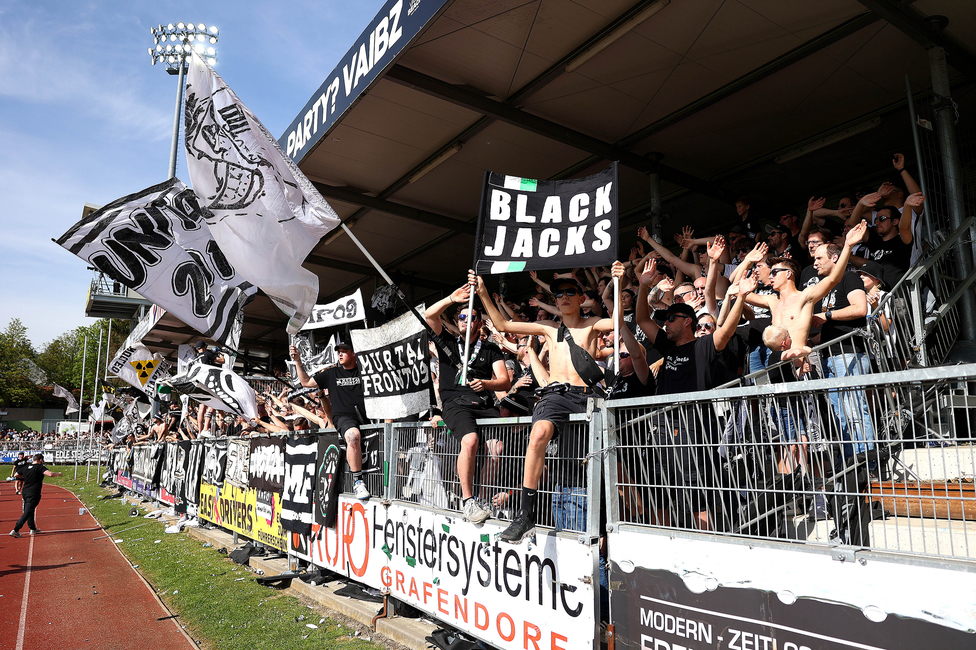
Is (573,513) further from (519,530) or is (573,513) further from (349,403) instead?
(349,403)

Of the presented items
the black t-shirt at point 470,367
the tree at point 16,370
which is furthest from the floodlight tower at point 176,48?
the tree at point 16,370

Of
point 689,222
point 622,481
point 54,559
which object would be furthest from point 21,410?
point 622,481

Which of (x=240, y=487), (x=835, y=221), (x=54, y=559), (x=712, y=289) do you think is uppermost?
(x=835, y=221)

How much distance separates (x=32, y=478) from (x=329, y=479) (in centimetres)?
1306

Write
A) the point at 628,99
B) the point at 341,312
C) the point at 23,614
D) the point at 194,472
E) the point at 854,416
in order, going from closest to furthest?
the point at 854,416
the point at 23,614
the point at 628,99
the point at 341,312
the point at 194,472

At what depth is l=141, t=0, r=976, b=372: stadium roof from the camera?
7148mm

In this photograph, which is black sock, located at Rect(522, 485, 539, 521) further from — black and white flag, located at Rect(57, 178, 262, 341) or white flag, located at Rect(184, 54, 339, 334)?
black and white flag, located at Rect(57, 178, 262, 341)

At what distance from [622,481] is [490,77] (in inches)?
236

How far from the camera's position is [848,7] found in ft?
22.4

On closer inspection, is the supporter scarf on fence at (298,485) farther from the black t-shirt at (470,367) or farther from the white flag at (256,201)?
the black t-shirt at (470,367)

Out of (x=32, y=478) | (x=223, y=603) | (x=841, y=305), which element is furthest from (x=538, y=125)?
(x=32, y=478)

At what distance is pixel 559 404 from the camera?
4.49m

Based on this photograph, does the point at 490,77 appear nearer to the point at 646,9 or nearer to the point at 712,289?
the point at 646,9

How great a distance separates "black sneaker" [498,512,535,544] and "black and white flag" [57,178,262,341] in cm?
531
